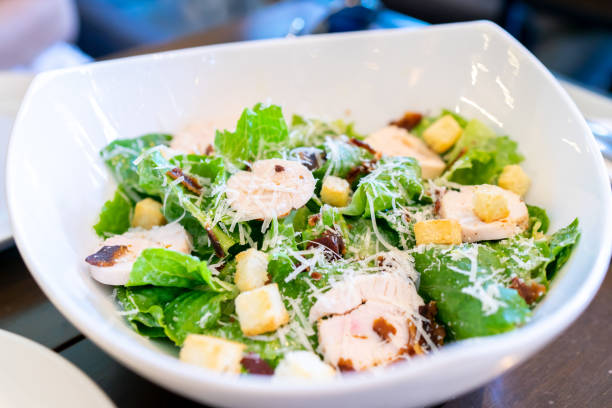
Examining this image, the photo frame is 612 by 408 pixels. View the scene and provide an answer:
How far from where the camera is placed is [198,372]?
862 millimetres

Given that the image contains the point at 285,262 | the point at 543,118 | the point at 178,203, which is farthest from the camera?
the point at 543,118

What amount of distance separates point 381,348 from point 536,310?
0.33 m

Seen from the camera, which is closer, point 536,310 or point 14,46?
point 536,310

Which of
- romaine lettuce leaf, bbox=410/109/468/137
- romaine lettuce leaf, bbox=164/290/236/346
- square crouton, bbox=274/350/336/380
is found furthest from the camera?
romaine lettuce leaf, bbox=410/109/468/137

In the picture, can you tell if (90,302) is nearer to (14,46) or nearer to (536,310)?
(536,310)

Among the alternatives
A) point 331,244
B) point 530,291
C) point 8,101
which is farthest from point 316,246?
point 8,101

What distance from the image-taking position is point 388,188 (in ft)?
4.81

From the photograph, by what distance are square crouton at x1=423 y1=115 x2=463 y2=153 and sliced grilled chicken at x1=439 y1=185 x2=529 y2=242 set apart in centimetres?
29

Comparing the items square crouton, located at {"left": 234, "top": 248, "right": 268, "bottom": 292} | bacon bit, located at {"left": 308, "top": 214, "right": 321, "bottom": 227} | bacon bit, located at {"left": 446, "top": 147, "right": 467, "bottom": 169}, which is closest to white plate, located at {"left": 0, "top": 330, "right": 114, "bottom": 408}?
square crouton, located at {"left": 234, "top": 248, "right": 268, "bottom": 292}

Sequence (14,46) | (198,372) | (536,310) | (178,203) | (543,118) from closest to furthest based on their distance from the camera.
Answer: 1. (198,372)
2. (536,310)
3. (178,203)
4. (543,118)
5. (14,46)

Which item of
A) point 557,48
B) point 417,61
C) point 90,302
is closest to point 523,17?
point 557,48

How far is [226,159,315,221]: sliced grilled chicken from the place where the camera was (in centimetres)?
139

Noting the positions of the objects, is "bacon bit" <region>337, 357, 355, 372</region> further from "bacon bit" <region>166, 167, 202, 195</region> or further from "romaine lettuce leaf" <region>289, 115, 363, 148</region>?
"romaine lettuce leaf" <region>289, 115, 363, 148</region>

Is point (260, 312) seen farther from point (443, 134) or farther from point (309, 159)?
point (443, 134)
